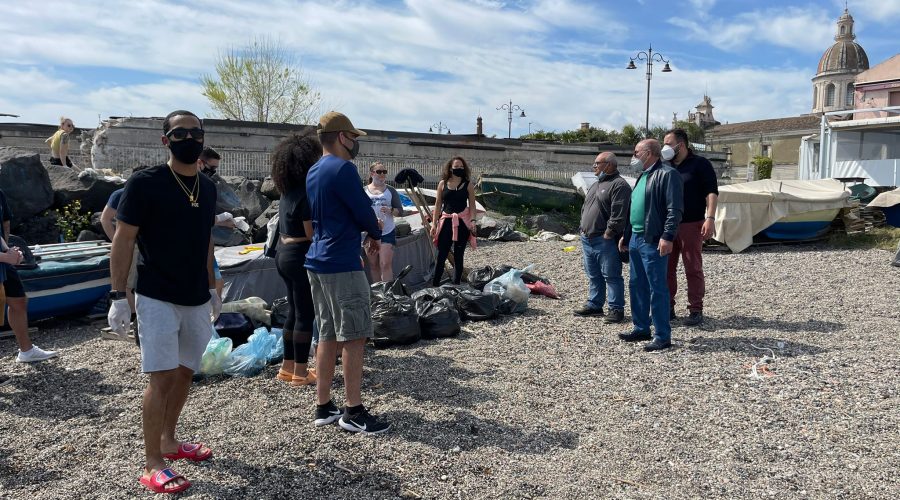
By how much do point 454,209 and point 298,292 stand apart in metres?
3.56

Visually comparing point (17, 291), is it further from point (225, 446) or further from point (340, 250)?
point (340, 250)

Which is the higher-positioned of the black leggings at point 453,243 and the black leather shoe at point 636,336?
the black leggings at point 453,243

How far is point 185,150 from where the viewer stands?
340cm

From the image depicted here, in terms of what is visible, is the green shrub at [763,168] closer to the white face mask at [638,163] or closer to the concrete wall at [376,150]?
the concrete wall at [376,150]

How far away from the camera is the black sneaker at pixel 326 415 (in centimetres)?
409

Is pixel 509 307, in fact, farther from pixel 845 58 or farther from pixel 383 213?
pixel 845 58

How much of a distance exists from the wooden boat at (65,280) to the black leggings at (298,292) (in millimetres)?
3618

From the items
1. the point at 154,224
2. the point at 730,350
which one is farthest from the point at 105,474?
the point at 730,350

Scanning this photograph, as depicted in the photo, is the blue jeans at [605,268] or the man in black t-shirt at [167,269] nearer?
the man in black t-shirt at [167,269]

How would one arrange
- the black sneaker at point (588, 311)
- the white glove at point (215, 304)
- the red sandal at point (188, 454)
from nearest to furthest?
the red sandal at point (188, 454) → the white glove at point (215, 304) → the black sneaker at point (588, 311)

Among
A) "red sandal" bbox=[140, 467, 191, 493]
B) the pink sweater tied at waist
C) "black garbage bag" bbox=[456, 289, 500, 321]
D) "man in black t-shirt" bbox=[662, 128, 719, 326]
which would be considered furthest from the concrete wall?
"red sandal" bbox=[140, 467, 191, 493]

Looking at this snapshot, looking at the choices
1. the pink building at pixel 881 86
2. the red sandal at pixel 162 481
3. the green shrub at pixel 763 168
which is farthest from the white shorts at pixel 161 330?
the pink building at pixel 881 86

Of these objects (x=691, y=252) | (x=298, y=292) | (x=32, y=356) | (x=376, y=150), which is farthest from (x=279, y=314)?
(x=376, y=150)

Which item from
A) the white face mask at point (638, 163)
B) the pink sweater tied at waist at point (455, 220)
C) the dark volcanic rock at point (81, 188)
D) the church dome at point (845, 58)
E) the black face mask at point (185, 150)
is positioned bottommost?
the pink sweater tied at waist at point (455, 220)
